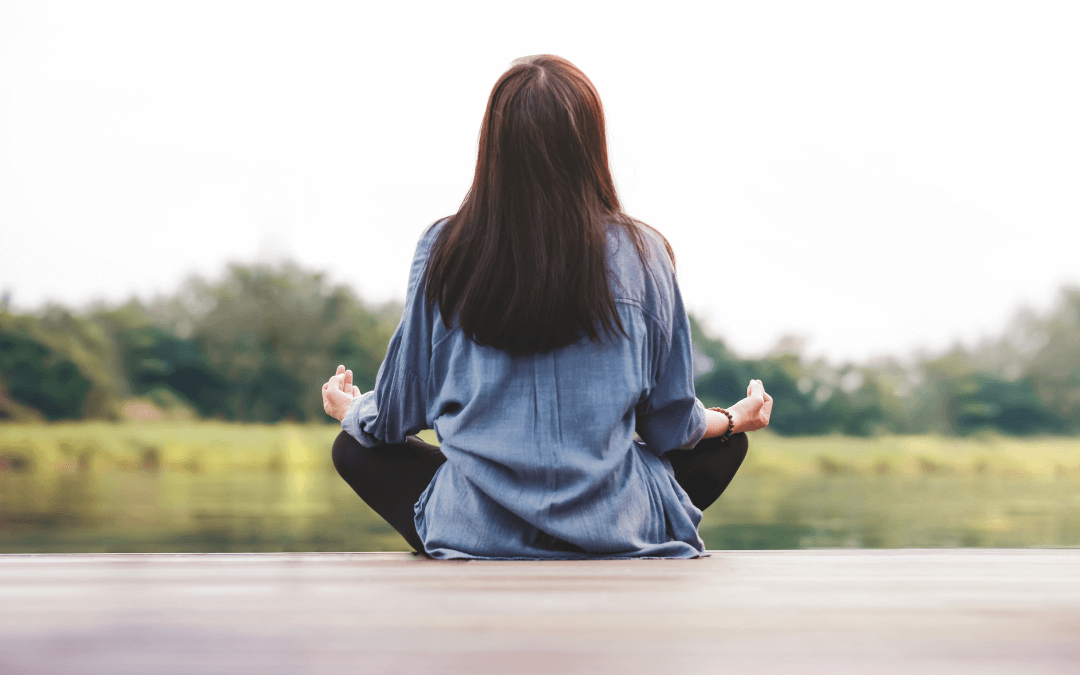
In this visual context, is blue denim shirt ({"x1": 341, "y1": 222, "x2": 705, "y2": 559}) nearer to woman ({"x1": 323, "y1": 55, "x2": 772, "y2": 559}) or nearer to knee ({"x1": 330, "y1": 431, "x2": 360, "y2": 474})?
woman ({"x1": 323, "y1": 55, "x2": 772, "y2": 559})

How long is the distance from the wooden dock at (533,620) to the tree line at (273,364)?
14.1 metres

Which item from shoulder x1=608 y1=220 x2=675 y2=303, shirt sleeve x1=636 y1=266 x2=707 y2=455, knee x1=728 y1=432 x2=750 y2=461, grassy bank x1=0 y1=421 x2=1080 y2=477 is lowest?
grassy bank x1=0 y1=421 x2=1080 y2=477

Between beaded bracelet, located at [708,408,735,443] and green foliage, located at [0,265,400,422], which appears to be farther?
green foliage, located at [0,265,400,422]

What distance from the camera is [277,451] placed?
1978 cm

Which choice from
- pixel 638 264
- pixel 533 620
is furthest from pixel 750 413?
pixel 533 620

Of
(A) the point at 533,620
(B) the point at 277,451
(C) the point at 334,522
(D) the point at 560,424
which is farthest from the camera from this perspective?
(B) the point at 277,451

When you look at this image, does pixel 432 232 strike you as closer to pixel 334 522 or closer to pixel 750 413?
pixel 750 413

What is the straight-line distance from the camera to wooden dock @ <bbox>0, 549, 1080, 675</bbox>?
592mm

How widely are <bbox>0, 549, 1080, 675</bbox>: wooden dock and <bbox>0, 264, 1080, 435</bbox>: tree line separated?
1411 centimetres

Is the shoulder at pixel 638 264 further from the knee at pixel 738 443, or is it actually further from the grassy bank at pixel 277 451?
the grassy bank at pixel 277 451

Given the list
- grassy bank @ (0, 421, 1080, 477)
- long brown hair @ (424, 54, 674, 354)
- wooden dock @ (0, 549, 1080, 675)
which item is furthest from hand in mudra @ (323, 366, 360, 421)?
grassy bank @ (0, 421, 1080, 477)

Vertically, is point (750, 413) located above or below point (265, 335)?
above

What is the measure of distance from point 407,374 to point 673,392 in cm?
32

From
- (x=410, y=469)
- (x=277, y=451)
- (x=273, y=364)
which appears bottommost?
(x=277, y=451)
